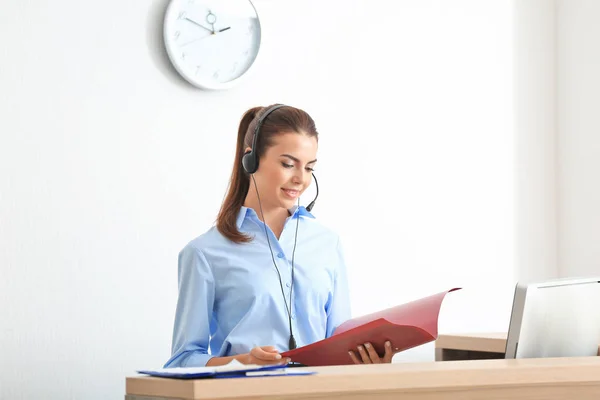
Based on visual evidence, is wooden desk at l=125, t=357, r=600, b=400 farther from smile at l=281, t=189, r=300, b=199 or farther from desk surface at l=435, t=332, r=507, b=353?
desk surface at l=435, t=332, r=507, b=353

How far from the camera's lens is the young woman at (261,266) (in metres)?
1.95

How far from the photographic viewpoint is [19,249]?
261cm

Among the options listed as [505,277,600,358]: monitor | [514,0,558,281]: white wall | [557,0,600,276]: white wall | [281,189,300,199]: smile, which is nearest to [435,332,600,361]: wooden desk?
[505,277,600,358]: monitor

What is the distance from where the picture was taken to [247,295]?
198cm

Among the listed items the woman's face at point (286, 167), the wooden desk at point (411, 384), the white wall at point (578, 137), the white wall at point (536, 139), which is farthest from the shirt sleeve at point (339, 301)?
the white wall at point (578, 137)

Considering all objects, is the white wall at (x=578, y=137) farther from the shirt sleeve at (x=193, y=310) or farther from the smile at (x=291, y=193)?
the shirt sleeve at (x=193, y=310)

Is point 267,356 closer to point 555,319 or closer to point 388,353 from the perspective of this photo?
point 388,353

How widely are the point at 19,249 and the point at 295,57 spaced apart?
1.21 m

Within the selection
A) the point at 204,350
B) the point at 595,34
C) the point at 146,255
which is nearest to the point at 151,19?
the point at 146,255

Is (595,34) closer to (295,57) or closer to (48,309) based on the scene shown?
(295,57)

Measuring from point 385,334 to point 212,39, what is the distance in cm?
172

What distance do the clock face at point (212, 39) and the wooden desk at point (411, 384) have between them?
5.82ft

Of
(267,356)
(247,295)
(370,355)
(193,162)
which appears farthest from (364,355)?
(193,162)

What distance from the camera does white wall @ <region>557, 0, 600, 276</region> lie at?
369cm
